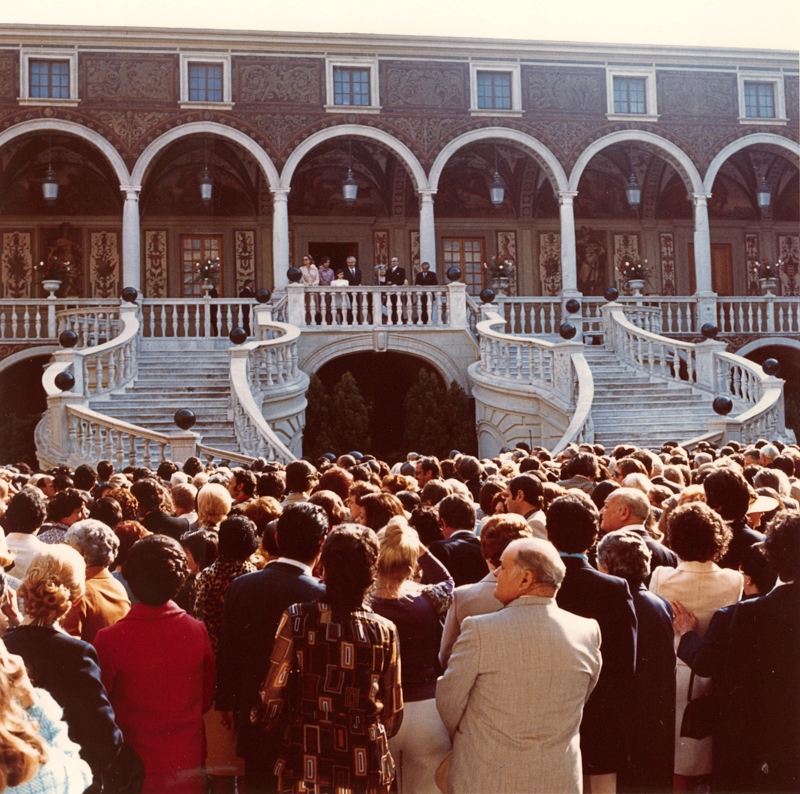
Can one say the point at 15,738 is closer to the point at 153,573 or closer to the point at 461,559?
the point at 153,573

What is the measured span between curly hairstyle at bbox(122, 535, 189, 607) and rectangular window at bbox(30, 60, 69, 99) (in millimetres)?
21843

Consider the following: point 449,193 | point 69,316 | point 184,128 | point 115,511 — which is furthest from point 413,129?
point 115,511

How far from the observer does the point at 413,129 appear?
998 inches

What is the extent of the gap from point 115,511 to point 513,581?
3160mm

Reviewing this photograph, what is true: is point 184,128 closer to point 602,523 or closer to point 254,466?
point 254,466

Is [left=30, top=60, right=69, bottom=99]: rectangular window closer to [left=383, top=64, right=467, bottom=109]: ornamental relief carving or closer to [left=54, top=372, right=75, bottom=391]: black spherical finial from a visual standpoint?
[left=383, top=64, right=467, bottom=109]: ornamental relief carving

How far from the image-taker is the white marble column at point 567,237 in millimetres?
25656

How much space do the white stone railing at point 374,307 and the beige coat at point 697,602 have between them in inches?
686

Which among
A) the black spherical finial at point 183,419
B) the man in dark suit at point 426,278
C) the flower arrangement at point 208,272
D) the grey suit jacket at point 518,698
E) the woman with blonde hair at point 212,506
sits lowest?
the grey suit jacket at point 518,698

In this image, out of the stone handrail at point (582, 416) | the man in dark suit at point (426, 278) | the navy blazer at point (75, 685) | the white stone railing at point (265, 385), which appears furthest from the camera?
the man in dark suit at point (426, 278)

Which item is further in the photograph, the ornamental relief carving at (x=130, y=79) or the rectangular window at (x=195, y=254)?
the rectangular window at (x=195, y=254)

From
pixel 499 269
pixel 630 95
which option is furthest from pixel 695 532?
pixel 630 95

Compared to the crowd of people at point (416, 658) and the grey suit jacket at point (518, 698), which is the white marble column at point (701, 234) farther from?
the grey suit jacket at point (518, 698)

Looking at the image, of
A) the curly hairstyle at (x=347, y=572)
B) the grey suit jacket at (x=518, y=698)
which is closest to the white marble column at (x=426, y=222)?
the curly hairstyle at (x=347, y=572)
